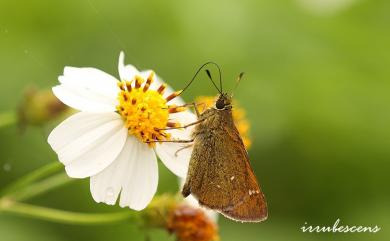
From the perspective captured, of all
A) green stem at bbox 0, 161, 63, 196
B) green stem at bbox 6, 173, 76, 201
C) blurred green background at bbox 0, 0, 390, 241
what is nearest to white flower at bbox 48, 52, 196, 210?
green stem at bbox 0, 161, 63, 196

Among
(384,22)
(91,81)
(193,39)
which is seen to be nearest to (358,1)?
(384,22)

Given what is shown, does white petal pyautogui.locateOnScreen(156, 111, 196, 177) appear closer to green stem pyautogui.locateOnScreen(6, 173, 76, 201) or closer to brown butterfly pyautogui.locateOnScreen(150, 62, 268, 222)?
brown butterfly pyautogui.locateOnScreen(150, 62, 268, 222)

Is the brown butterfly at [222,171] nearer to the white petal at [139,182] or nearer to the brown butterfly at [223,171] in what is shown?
the brown butterfly at [223,171]

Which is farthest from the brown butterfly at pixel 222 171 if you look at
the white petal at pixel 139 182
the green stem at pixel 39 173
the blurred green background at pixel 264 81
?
the blurred green background at pixel 264 81

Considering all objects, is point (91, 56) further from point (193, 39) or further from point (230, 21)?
point (230, 21)

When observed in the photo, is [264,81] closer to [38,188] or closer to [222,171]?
[222,171]

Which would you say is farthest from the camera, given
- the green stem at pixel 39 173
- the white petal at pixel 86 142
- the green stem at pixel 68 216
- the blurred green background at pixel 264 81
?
the blurred green background at pixel 264 81

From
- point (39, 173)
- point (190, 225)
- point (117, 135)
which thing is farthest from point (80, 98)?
point (190, 225)
